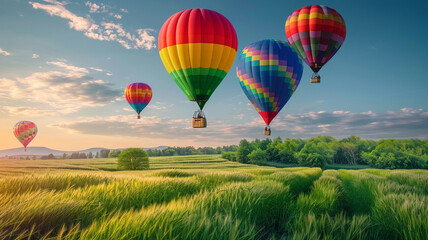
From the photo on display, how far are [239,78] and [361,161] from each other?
89.9 meters

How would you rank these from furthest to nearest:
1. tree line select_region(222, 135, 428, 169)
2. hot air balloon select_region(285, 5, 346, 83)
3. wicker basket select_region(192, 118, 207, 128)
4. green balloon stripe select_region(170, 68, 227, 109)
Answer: tree line select_region(222, 135, 428, 169) → hot air balloon select_region(285, 5, 346, 83) → green balloon stripe select_region(170, 68, 227, 109) → wicker basket select_region(192, 118, 207, 128)

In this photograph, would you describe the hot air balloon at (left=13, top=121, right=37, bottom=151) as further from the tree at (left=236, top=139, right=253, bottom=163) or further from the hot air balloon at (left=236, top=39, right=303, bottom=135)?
the hot air balloon at (left=236, top=39, right=303, bottom=135)

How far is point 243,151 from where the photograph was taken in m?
83.0

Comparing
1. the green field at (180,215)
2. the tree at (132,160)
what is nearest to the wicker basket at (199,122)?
the green field at (180,215)

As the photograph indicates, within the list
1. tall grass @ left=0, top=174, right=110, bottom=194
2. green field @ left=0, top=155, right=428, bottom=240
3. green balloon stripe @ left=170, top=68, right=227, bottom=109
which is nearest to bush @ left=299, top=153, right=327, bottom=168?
green balloon stripe @ left=170, top=68, right=227, bottom=109

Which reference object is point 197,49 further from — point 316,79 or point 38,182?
point 316,79

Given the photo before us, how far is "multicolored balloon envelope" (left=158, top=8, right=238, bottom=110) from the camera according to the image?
1553 cm

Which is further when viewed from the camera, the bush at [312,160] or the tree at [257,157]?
the bush at [312,160]

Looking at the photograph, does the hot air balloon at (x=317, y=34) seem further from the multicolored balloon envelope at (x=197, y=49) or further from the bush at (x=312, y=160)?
the bush at (x=312, y=160)

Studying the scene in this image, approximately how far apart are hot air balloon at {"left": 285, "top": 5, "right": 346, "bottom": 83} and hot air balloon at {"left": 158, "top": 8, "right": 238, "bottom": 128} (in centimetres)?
1172

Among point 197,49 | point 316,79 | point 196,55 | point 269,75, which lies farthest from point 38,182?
point 316,79

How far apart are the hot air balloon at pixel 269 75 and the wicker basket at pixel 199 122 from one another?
9.69m

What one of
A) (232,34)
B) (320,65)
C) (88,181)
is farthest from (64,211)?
(320,65)

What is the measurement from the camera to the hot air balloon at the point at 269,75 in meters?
23.2
